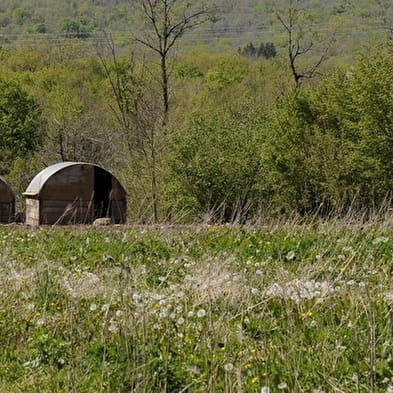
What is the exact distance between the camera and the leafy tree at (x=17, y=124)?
53719 mm

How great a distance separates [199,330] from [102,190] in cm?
1728

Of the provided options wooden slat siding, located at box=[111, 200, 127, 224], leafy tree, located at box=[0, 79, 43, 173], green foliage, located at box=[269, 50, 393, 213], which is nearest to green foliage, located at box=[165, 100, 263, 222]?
green foliage, located at box=[269, 50, 393, 213]

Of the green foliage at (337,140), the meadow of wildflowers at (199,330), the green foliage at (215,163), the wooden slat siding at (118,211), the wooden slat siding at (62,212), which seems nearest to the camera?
the meadow of wildflowers at (199,330)

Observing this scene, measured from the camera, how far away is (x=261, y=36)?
190 meters

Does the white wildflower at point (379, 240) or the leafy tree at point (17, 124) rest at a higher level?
the white wildflower at point (379, 240)

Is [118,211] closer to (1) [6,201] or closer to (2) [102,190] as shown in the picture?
(2) [102,190]

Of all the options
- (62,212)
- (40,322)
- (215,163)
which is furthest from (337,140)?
(40,322)

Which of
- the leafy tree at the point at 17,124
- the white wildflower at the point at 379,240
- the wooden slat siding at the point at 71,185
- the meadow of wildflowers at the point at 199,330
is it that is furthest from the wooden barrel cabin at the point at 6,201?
the leafy tree at the point at 17,124

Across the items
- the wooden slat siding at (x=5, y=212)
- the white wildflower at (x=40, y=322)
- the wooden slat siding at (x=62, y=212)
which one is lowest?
the wooden slat siding at (x=5, y=212)

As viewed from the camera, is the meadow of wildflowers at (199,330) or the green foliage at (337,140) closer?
the meadow of wildflowers at (199,330)

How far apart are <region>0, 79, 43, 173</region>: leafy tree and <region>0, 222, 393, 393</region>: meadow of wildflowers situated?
46.3m

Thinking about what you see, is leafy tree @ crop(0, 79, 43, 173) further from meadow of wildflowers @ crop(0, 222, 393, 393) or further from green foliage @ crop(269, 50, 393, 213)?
meadow of wildflowers @ crop(0, 222, 393, 393)

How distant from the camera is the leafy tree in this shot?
5372cm

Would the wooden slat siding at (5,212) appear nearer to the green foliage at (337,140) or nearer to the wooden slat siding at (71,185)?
the wooden slat siding at (71,185)
